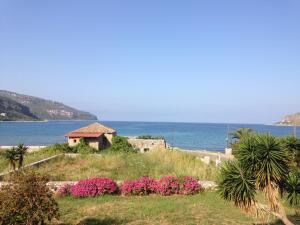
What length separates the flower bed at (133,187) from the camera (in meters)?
13.4

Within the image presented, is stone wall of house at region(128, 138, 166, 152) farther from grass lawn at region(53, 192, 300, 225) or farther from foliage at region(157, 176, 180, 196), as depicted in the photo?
grass lawn at region(53, 192, 300, 225)

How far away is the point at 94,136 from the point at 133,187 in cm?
2199

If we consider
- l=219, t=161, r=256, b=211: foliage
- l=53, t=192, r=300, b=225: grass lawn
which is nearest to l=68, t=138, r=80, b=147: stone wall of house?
l=53, t=192, r=300, b=225: grass lawn

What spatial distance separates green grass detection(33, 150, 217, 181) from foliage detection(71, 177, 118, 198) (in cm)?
307

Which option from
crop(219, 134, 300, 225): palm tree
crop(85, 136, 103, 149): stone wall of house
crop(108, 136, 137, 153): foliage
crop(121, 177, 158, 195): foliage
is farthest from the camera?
crop(85, 136, 103, 149): stone wall of house

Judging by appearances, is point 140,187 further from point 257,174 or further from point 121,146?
point 121,146

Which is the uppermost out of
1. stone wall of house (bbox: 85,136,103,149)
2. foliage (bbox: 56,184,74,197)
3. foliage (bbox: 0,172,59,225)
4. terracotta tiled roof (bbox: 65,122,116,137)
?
terracotta tiled roof (bbox: 65,122,116,137)

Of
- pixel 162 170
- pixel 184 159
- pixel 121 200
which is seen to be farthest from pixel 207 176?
pixel 121 200

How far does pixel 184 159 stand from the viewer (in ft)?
68.5

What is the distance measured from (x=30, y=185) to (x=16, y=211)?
60cm

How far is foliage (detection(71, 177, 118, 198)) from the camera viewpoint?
521 inches

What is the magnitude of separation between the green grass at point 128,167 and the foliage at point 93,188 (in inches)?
121

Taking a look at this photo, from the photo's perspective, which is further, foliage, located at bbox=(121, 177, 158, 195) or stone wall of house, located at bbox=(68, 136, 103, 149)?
stone wall of house, located at bbox=(68, 136, 103, 149)

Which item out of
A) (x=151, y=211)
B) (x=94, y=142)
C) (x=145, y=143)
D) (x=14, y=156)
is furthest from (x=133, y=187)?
(x=145, y=143)
